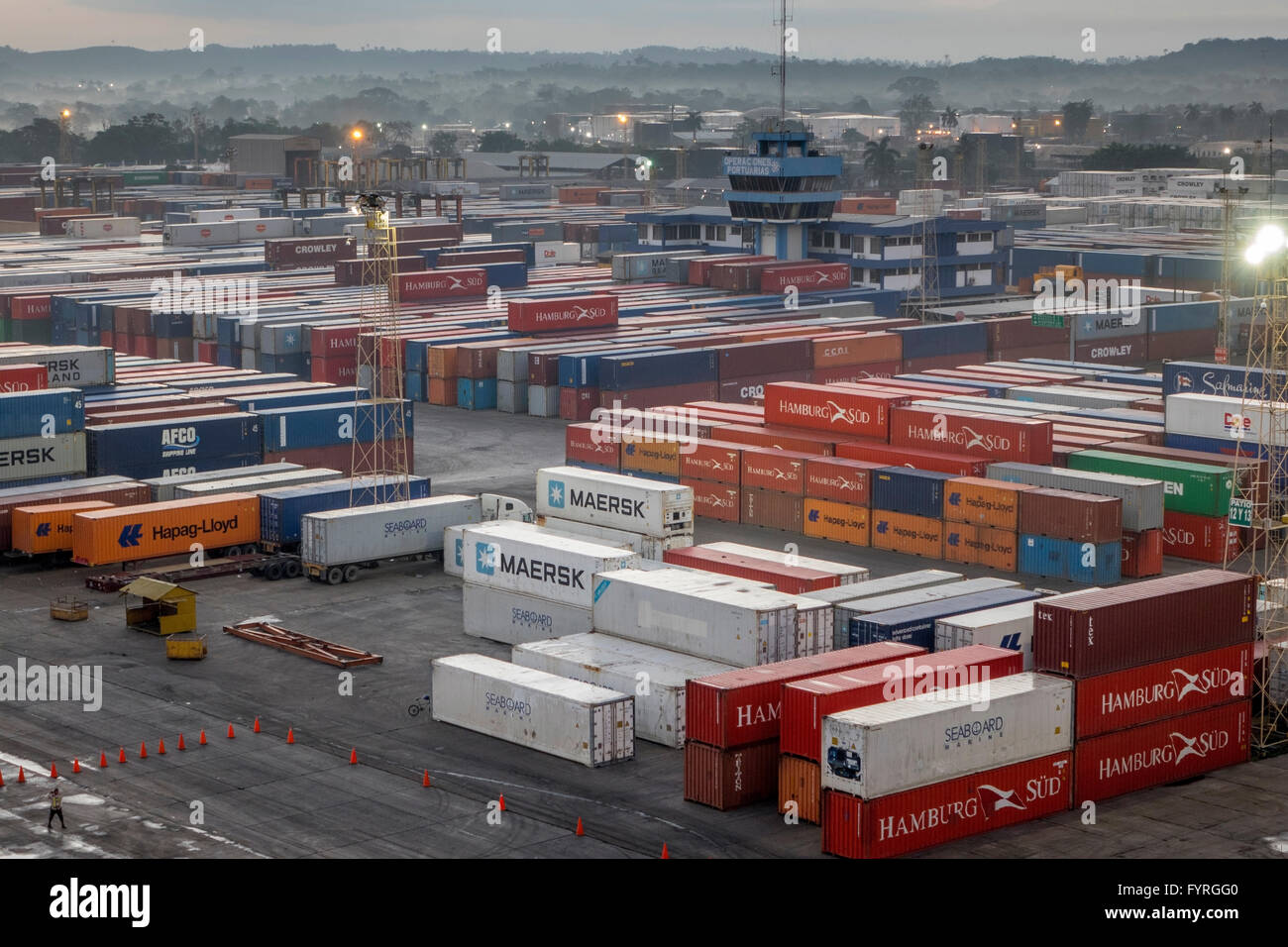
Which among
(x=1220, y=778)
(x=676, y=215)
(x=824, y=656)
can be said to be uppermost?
(x=676, y=215)

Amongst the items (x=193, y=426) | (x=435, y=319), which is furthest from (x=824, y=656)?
(x=435, y=319)

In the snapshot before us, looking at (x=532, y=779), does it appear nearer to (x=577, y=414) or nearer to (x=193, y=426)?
(x=193, y=426)

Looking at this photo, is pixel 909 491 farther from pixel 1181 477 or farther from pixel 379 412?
pixel 379 412

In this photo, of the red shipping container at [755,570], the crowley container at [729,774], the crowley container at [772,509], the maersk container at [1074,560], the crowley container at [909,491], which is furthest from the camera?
the crowley container at [772,509]

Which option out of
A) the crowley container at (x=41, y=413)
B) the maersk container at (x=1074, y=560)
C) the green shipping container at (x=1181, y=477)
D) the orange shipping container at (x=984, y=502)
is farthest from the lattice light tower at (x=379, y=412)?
the green shipping container at (x=1181, y=477)

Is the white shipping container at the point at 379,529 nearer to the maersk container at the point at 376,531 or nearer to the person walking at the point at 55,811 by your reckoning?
the maersk container at the point at 376,531
